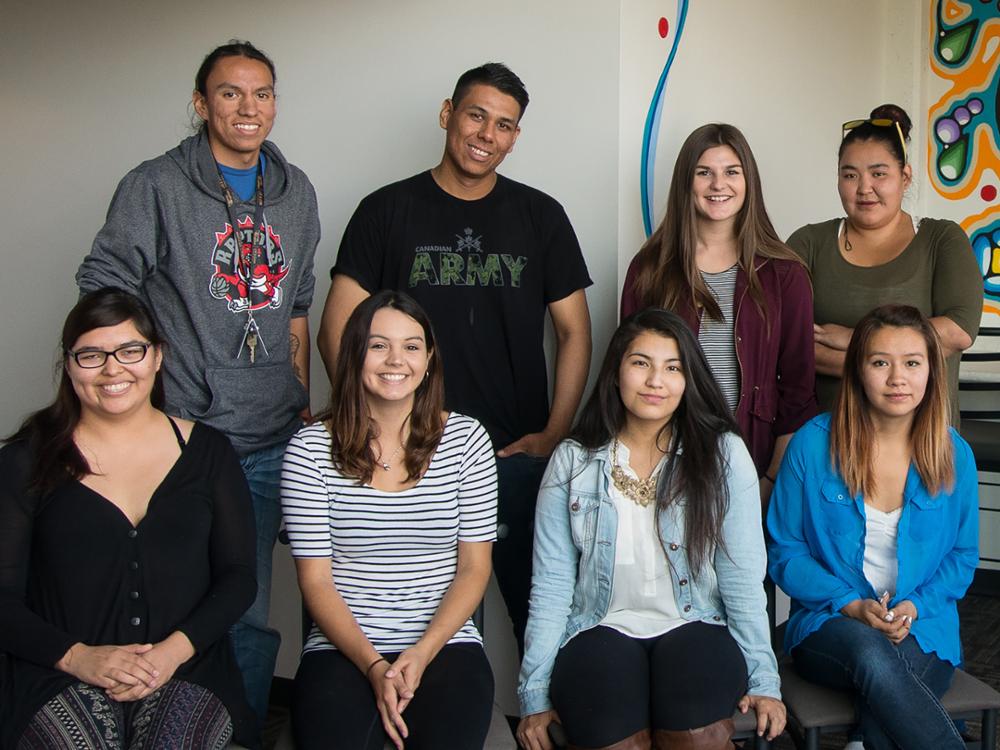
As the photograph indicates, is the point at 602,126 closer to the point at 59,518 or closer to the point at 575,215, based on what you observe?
the point at 575,215

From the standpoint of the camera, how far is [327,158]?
133 inches

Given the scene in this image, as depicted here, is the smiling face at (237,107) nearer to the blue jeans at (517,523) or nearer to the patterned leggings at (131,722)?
the blue jeans at (517,523)

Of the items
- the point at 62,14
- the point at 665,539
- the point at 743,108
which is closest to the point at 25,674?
the point at 665,539

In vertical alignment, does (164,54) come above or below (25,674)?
above

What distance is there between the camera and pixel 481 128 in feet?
8.80

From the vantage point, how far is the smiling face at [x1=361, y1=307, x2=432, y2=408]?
231 cm

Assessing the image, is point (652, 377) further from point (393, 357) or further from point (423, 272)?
point (423, 272)

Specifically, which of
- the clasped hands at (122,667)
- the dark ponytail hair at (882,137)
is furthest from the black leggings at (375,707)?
the dark ponytail hair at (882,137)

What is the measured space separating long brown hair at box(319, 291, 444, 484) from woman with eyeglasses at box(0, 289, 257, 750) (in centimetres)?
23

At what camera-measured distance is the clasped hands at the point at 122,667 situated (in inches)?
78.3

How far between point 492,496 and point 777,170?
2.20 meters

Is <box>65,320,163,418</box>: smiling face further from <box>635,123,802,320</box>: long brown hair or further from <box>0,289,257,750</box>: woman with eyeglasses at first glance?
<box>635,123,802,320</box>: long brown hair

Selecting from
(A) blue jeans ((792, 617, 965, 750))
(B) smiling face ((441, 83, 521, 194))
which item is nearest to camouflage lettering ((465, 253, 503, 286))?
(B) smiling face ((441, 83, 521, 194))

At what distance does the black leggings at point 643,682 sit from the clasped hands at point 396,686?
0.31 meters
